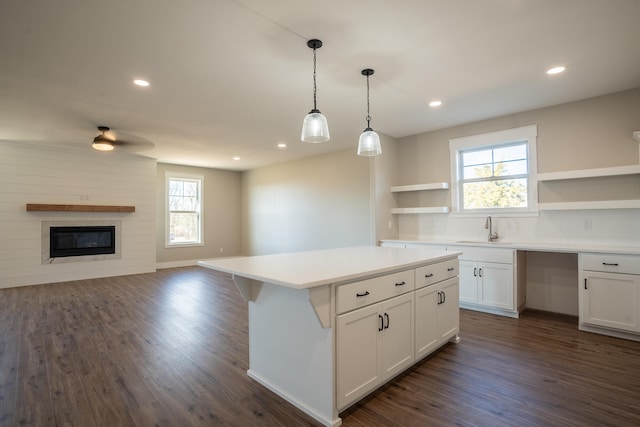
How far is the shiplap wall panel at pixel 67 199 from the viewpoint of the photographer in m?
5.57

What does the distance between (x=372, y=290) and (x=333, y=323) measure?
38cm

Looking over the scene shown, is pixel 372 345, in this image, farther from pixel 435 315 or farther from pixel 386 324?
pixel 435 315

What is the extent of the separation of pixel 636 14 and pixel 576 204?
208 cm

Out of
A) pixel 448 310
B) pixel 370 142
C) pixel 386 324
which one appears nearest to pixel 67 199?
pixel 370 142

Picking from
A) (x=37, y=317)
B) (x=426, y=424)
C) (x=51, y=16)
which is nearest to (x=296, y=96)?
(x=51, y=16)

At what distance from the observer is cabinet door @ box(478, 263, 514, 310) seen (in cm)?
376

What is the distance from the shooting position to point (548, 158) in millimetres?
3955

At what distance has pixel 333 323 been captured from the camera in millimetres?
1802

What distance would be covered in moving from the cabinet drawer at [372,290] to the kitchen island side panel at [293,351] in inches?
7.4

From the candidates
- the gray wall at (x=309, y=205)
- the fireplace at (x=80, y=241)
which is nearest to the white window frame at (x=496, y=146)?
the gray wall at (x=309, y=205)

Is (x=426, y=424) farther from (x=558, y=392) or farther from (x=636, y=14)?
(x=636, y=14)

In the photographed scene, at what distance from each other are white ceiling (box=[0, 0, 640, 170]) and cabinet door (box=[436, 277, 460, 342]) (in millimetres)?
2071

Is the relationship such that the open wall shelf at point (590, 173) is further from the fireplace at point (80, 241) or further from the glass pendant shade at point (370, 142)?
the fireplace at point (80, 241)

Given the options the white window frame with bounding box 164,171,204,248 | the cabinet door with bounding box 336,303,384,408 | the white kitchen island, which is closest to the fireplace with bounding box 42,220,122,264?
the white window frame with bounding box 164,171,204,248
